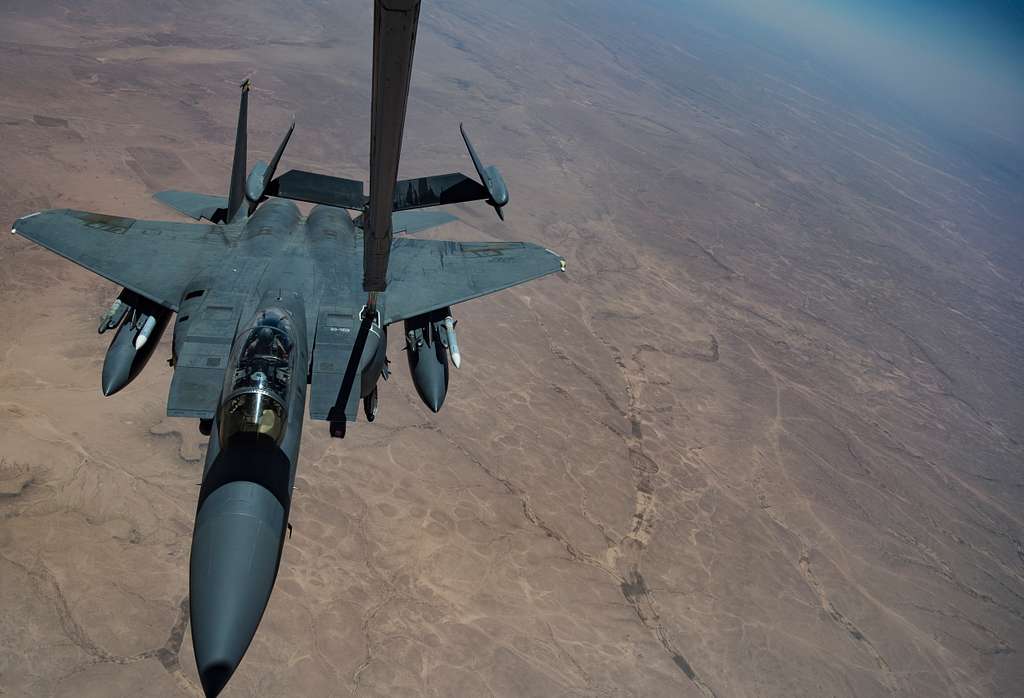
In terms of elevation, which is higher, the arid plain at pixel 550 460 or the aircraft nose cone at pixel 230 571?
the aircraft nose cone at pixel 230 571

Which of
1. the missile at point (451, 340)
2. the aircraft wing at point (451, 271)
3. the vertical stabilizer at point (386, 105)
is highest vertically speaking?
the vertical stabilizer at point (386, 105)

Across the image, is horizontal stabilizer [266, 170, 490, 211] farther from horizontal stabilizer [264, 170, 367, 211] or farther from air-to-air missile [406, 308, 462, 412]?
air-to-air missile [406, 308, 462, 412]

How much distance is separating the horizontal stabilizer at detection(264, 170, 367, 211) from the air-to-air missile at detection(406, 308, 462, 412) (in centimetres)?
585

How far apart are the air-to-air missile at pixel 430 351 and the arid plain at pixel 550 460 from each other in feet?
15.9

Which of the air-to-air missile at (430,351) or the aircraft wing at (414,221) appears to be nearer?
the air-to-air missile at (430,351)

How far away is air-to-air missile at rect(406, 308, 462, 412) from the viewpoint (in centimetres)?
1650

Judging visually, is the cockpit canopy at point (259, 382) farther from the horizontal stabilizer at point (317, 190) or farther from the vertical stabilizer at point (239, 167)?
the vertical stabilizer at point (239, 167)

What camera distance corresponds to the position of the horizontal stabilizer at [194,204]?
18250 mm

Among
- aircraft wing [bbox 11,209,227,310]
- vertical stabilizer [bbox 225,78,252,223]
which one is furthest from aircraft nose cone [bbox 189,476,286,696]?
vertical stabilizer [bbox 225,78,252,223]

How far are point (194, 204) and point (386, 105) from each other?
1383 cm

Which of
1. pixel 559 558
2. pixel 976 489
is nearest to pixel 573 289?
pixel 559 558

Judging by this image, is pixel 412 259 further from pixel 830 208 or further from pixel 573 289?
pixel 830 208

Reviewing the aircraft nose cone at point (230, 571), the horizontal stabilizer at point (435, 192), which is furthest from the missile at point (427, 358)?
the aircraft nose cone at point (230, 571)

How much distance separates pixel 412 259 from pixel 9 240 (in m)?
21.3
